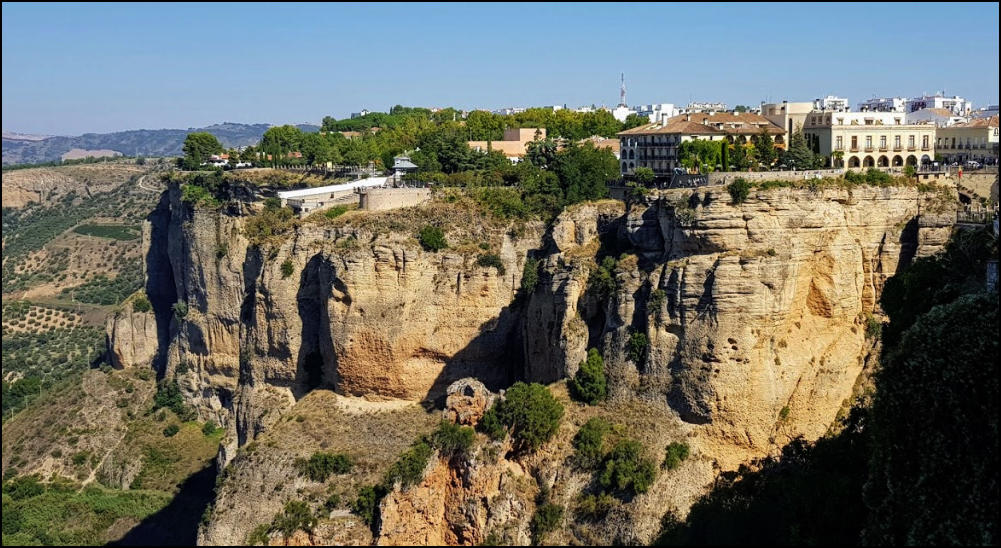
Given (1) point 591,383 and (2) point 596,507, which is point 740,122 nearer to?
(1) point 591,383

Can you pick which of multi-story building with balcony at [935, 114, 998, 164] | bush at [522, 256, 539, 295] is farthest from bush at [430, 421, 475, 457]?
multi-story building with balcony at [935, 114, 998, 164]

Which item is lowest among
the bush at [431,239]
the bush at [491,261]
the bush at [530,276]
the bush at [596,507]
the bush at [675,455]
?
the bush at [596,507]

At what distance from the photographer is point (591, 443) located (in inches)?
1105

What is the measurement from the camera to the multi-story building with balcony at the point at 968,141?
35438 mm

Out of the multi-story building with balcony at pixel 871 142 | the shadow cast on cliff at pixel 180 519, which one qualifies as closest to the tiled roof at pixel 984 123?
the multi-story building with balcony at pixel 871 142

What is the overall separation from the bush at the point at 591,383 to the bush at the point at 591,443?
1087 mm

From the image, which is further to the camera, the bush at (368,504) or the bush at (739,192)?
the bush at (368,504)

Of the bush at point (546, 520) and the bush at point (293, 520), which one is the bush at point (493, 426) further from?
the bush at point (293, 520)

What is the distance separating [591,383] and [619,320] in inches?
75.9

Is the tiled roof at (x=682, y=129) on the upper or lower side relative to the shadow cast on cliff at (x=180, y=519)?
upper

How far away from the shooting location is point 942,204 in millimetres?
30000

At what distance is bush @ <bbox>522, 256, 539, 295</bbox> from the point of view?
3572 cm

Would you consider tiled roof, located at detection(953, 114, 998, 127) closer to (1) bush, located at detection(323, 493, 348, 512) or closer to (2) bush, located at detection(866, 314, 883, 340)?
(2) bush, located at detection(866, 314, 883, 340)

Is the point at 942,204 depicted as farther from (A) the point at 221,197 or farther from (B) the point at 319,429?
(A) the point at 221,197
